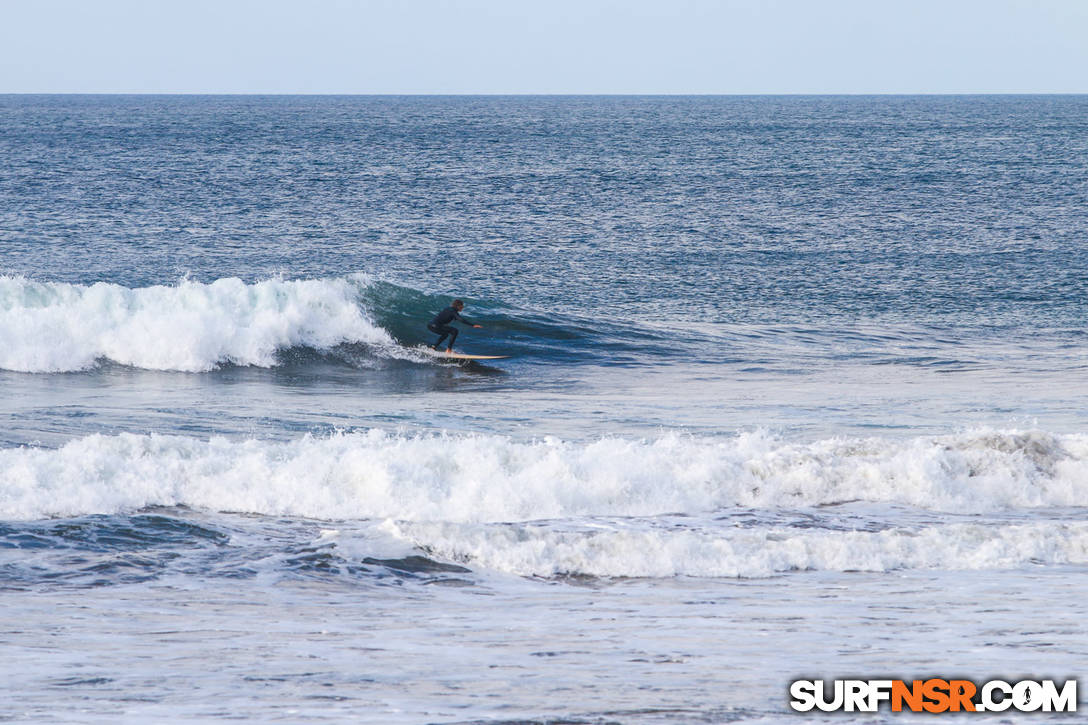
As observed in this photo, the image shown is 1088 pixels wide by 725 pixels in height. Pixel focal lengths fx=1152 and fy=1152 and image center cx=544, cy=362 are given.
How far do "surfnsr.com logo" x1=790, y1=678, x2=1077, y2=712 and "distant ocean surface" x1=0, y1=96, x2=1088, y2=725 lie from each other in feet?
0.52

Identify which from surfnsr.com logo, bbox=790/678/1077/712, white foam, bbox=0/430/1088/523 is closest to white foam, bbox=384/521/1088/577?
white foam, bbox=0/430/1088/523

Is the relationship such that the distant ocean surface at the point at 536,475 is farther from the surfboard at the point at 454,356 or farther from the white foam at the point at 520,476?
the surfboard at the point at 454,356

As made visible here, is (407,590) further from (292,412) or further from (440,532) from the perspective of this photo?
(292,412)

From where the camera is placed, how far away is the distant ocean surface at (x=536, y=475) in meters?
8.12

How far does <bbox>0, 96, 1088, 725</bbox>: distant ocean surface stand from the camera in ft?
26.7

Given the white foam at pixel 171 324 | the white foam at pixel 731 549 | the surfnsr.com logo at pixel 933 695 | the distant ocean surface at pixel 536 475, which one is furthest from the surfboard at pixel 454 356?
the surfnsr.com logo at pixel 933 695

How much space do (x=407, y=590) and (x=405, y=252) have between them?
31.1 meters

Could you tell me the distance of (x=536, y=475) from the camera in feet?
45.3

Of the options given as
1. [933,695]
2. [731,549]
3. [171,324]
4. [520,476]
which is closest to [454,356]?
[171,324]

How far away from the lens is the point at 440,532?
11500 millimetres

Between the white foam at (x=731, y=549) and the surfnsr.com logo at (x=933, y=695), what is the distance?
10.3ft

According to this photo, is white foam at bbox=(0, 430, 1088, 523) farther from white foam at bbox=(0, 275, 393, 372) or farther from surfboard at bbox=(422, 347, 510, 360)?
white foam at bbox=(0, 275, 393, 372)

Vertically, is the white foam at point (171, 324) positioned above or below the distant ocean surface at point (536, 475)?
above

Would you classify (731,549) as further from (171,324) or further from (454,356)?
(171,324)
